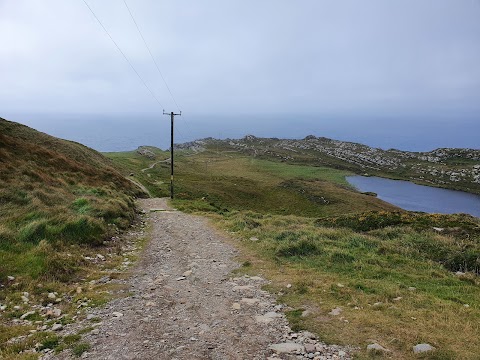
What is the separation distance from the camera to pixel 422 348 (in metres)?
7.09

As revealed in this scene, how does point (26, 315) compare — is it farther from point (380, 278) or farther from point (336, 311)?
Answer: point (380, 278)

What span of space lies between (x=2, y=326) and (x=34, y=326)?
29.7 inches

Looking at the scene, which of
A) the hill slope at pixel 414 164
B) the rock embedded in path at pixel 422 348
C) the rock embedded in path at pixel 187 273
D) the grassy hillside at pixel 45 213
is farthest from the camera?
the hill slope at pixel 414 164

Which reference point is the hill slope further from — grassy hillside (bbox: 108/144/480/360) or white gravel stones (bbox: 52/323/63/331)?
white gravel stones (bbox: 52/323/63/331)

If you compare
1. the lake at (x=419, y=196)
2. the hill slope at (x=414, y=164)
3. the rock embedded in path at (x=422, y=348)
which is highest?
the rock embedded in path at (x=422, y=348)

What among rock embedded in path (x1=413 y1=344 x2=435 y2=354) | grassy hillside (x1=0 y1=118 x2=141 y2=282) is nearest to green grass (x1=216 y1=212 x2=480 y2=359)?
rock embedded in path (x1=413 y1=344 x2=435 y2=354)

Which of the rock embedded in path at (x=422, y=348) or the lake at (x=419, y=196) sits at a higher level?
the rock embedded in path at (x=422, y=348)

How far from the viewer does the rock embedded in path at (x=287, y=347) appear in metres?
7.48

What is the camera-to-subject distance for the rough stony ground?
7.52 m

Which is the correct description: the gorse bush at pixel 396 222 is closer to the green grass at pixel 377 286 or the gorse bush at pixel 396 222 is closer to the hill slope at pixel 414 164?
the green grass at pixel 377 286

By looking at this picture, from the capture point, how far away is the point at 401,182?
427ft

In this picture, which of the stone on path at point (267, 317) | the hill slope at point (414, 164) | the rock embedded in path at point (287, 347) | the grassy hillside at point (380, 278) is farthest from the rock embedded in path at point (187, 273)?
the hill slope at point (414, 164)

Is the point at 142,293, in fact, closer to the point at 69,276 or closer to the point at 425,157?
the point at 69,276

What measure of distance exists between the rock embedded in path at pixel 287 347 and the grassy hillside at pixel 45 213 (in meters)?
8.71
